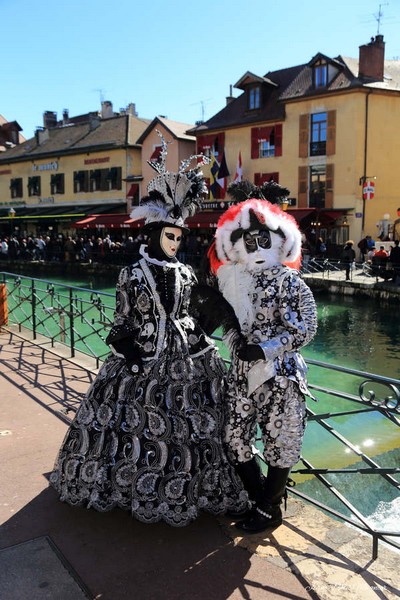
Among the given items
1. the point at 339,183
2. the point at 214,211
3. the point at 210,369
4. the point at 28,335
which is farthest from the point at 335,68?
the point at 210,369

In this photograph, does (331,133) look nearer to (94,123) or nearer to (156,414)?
(94,123)

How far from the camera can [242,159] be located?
2758cm

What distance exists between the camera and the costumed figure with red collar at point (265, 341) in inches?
98.9

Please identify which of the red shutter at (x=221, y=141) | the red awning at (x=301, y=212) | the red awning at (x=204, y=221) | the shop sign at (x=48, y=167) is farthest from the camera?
the shop sign at (x=48, y=167)

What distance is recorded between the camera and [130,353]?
274 cm

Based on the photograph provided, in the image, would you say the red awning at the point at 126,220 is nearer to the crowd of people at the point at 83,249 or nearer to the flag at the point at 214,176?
the crowd of people at the point at 83,249

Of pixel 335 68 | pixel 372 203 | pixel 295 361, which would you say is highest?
pixel 335 68

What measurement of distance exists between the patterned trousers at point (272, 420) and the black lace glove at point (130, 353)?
50 cm

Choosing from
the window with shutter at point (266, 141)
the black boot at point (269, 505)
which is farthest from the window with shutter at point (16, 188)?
the black boot at point (269, 505)

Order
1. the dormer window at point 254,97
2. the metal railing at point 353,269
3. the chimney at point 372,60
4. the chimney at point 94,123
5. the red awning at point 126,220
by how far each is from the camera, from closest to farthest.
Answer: the metal railing at point 353,269 < the chimney at point 372,60 < the red awning at point 126,220 < the dormer window at point 254,97 < the chimney at point 94,123

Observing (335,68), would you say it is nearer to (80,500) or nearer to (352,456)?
(352,456)

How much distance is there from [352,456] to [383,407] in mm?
2958

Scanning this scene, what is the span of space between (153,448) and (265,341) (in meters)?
0.77

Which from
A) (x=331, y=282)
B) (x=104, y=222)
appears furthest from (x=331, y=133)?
(x=104, y=222)
